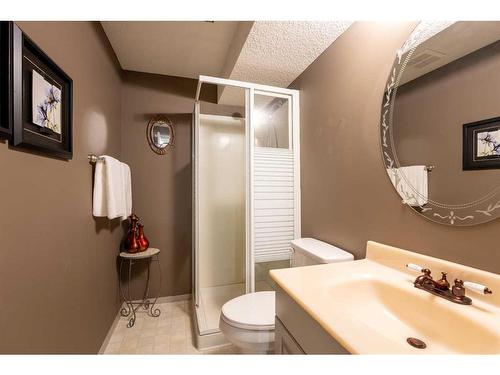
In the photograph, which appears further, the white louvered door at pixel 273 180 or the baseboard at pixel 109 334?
the white louvered door at pixel 273 180

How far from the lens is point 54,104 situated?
1.00 meters

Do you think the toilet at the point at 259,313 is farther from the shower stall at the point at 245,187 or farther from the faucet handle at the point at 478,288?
the faucet handle at the point at 478,288

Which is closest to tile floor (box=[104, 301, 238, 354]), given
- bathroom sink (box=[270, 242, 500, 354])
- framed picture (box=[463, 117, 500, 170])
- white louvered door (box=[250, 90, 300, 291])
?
white louvered door (box=[250, 90, 300, 291])

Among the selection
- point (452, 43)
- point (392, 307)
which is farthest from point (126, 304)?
point (452, 43)

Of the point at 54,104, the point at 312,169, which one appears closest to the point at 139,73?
the point at 54,104

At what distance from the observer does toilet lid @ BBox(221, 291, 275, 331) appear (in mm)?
1106

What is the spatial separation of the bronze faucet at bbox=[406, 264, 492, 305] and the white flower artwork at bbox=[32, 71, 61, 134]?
5.15 ft

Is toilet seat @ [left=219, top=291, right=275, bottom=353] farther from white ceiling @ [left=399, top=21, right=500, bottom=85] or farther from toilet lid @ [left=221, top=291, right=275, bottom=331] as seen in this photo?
white ceiling @ [left=399, top=21, right=500, bottom=85]

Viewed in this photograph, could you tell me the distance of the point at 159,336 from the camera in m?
1.78

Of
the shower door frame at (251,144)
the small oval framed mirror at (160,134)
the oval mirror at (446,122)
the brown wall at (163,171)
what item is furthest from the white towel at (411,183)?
the small oval framed mirror at (160,134)

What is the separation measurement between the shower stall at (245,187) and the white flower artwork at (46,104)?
0.89 metres

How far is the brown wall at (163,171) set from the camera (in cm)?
225

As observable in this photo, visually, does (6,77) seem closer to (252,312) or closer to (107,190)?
(107,190)
